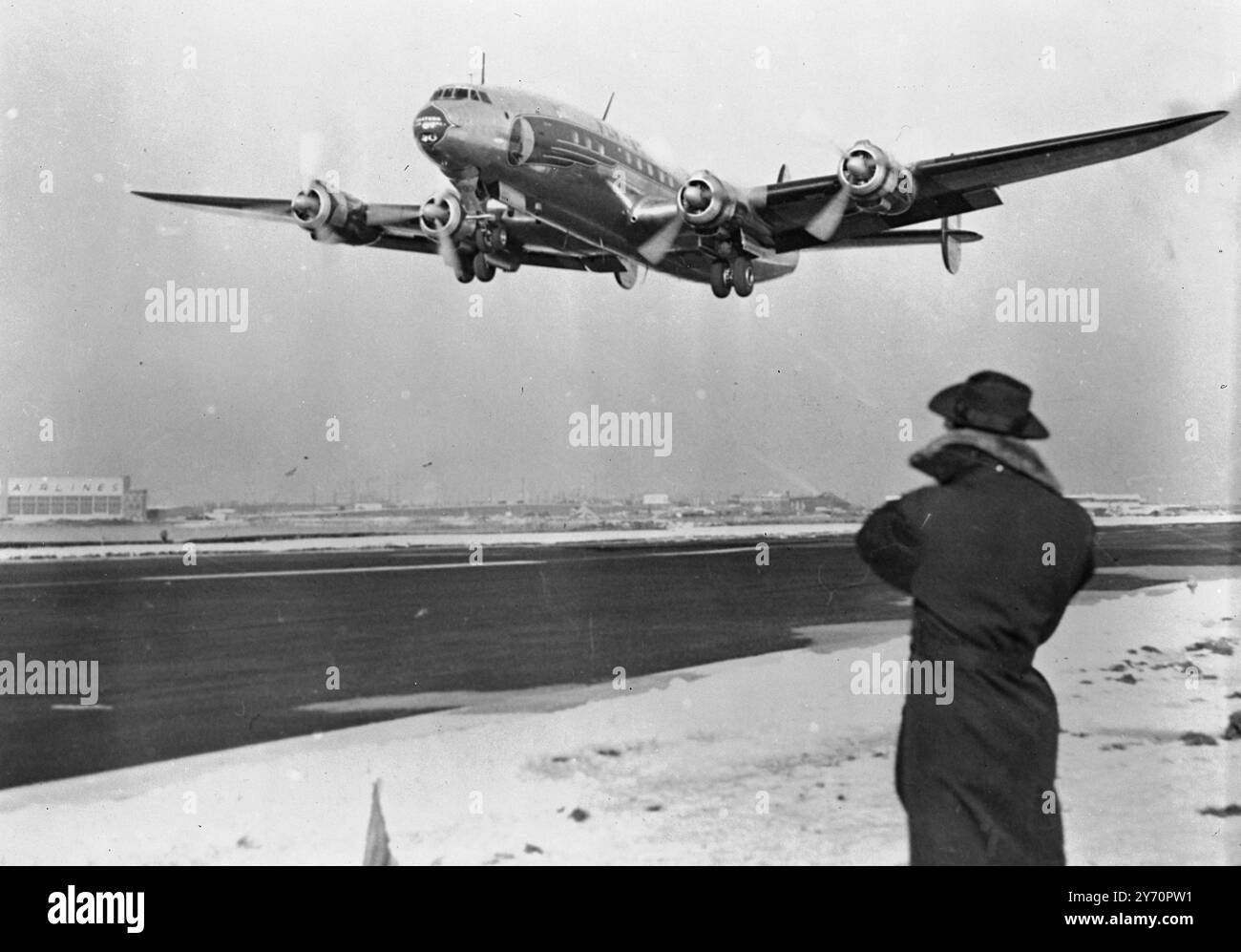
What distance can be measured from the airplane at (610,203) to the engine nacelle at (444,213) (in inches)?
0.6

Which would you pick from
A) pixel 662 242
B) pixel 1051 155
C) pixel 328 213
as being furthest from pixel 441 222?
pixel 1051 155

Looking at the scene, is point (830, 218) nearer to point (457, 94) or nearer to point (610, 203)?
point (610, 203)

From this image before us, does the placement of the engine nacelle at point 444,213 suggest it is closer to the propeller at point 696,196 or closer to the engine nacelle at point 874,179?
the propeller at point 696,196

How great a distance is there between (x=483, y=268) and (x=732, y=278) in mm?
3091

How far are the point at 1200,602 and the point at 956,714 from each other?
233 inches

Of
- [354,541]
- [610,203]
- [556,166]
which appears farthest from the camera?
[354,541]

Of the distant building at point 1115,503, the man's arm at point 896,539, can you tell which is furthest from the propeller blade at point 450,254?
the man's arm at point 896,539

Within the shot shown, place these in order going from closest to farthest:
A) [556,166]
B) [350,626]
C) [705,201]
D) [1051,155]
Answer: [1051,155] < [556,166] < [705,201] < [350,626]

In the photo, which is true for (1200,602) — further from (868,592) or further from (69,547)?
(69,547)

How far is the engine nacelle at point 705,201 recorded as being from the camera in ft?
33.4

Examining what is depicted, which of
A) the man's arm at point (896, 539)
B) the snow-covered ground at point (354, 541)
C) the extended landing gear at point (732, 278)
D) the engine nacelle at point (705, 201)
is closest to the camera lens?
the man's arm at point (896, 539)

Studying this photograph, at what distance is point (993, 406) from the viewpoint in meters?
4.46

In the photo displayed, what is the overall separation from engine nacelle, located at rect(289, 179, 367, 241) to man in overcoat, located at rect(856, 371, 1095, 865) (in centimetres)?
795

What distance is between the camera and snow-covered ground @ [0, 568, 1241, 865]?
668 cm
